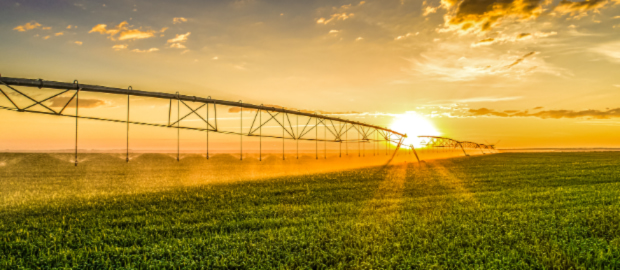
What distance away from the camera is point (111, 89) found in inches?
750

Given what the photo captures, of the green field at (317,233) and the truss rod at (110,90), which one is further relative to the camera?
the truss rod at (110,90)

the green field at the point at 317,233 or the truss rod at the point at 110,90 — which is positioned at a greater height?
the truss rod at the point at 110,90

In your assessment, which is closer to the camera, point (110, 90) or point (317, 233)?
point (317, 233)

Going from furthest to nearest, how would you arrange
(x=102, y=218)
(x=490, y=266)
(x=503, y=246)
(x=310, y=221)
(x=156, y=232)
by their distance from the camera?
(x=102, y=218), (x=310, y=221), (x=156, y=232), (x=503, y=246), (x=490, y=266)

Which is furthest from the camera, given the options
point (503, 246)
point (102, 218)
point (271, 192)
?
point (271, 192)

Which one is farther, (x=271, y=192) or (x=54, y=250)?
(x=271, y=192)

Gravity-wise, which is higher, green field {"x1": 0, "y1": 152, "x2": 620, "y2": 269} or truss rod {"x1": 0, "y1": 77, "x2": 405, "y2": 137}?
truss rod {"x1": 0, "y1": 77, "x2": 405, "y2": 137}

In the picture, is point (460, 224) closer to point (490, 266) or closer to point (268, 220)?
point (490, 266)

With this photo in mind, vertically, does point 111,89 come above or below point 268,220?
above

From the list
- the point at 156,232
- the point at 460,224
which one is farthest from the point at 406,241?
the point at 156,232

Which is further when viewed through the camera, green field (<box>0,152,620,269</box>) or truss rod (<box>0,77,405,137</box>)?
truss rod (<box>0,77,405,137</box>)

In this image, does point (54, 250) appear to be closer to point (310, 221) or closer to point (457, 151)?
point (310, 221)

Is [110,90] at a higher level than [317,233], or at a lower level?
higher

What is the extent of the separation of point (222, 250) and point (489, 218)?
36.6 ft
